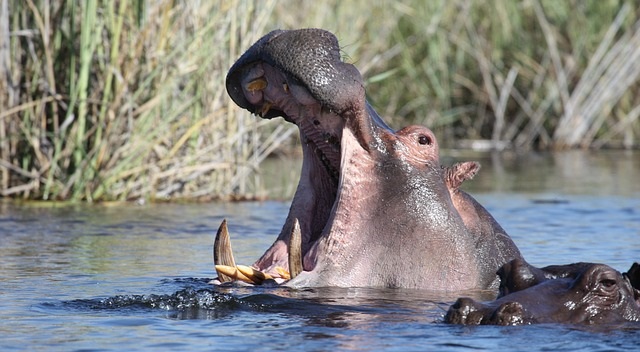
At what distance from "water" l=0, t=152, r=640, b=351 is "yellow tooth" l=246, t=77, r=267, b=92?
76cm

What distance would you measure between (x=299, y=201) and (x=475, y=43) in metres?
9.56

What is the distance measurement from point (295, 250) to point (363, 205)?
1.11ft

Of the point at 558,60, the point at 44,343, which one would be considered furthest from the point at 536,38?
the point at 44,343

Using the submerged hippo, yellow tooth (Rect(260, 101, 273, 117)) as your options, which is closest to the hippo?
the submerged hippo

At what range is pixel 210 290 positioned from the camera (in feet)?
15.8

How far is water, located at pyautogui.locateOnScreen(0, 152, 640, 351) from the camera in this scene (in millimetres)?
4109

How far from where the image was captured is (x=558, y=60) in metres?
13.8

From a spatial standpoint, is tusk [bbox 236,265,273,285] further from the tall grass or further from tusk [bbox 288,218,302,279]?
the tall grass

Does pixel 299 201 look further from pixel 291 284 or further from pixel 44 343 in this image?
pixel 44 343

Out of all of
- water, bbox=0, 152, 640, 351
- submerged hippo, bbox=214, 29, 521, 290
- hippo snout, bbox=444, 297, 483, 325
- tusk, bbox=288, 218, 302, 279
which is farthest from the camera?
submerged hippo, bbox=214, 29, 521, 290

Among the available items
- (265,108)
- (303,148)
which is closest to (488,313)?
(303,148)

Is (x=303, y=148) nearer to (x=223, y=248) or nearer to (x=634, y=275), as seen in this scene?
(x=223, y=248)

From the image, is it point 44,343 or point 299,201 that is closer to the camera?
point 44,343

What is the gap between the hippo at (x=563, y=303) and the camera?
4.25 meters
